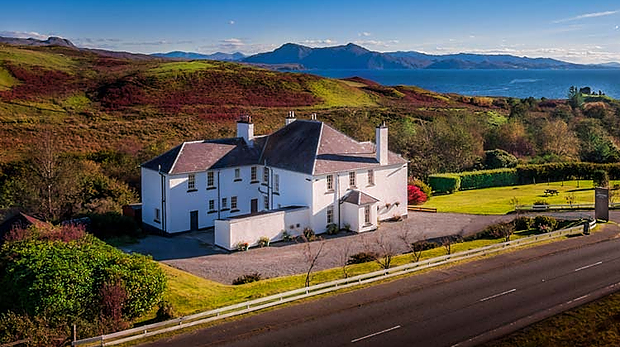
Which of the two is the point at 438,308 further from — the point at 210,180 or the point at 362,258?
the point at 210,180

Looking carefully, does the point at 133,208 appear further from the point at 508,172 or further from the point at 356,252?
the point at 508,172

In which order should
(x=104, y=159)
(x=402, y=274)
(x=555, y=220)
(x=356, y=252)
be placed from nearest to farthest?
1. (x=402, y=274)
2. (x=356, y=252)
3. (x=555, y=220)
4. (x=104, y=159)

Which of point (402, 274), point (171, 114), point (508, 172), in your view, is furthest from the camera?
point (171, 114)

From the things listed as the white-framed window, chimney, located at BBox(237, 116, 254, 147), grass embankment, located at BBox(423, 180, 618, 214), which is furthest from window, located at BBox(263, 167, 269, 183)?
grass embankment, located at BBox(423, 180, 618, 214)

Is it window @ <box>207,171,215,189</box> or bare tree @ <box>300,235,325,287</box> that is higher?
window @ <box>207,171,215,189</box>

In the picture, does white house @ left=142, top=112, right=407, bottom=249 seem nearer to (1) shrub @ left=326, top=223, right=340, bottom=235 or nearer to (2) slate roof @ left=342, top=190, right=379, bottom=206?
(2) slate roof @ left=342, top=190, right=379, bottom=206

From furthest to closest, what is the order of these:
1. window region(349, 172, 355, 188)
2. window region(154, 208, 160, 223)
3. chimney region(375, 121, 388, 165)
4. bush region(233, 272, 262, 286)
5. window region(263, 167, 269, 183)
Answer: window region(263, 167, 269, 183), chimney region(375, 121, 388, 165), window region(349, 172, 355, 188), window region(154, 208, 160, 223), bush region(233, 272, 262, 286)

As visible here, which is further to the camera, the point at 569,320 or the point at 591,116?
the point at 591,116

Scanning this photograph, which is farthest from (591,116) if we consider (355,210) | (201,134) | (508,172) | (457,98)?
(355,210)
